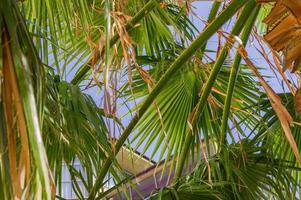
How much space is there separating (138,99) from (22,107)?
152 cm

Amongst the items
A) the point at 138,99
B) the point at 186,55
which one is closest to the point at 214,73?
the point at 186,55

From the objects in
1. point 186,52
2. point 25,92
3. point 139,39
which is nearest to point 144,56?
point 139,39

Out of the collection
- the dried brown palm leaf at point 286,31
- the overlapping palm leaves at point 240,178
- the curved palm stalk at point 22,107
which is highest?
the dried brown palm leaf at point 286,31

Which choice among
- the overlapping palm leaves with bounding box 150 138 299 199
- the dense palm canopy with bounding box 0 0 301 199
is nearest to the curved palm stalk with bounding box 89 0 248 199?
the dense palm canopy with bounding box 0 0 301 199

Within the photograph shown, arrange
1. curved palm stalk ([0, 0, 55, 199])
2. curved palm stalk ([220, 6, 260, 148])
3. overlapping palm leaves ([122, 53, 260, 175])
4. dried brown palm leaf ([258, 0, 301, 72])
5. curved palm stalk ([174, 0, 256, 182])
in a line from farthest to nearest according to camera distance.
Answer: overlapping palm leaves ([122, 53, 260, 175]) → curved palm stalk ([220, 6, 260, 148]) → curved palm stalk ([174, 0, 256, 182]) → dried brown palm leaf ([258, 0, 301, 72]) → curved palm stalk ([0, 0, 55, 199])

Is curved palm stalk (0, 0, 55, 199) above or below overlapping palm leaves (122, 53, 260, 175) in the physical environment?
below

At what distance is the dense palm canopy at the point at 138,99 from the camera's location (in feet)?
2.22

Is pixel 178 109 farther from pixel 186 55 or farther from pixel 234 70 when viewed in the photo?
→ pixel 186 55

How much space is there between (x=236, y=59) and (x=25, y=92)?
3.26 ft

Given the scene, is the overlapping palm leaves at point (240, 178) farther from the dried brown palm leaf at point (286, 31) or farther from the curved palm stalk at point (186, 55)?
the dried brown palm leaf at point (286, 31)

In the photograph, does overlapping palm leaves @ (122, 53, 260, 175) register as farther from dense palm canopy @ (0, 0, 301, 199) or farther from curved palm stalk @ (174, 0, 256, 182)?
curved palm stalk @ (174, 0, 256, 182)

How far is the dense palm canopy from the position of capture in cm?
68

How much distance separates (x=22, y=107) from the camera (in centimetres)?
65

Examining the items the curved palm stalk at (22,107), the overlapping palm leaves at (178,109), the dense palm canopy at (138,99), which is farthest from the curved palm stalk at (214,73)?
the curved palm stalk at (22,107)
